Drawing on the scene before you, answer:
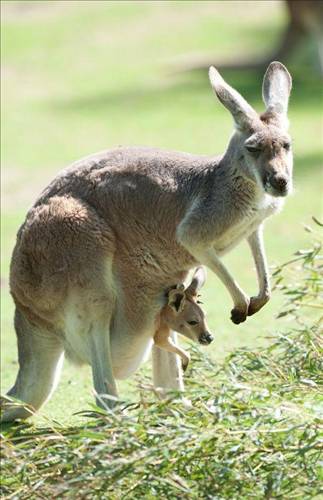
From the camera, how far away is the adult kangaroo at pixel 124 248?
196 inches

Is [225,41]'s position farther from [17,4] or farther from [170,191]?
[170,191]

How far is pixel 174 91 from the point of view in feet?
51.7

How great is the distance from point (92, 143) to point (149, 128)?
87cm

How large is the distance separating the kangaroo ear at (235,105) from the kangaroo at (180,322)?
2.37 ft

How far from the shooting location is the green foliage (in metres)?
3.78

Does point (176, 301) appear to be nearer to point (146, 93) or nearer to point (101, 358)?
point (101, 358)

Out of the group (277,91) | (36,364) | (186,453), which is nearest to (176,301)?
(36,364)

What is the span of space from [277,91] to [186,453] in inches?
68.6

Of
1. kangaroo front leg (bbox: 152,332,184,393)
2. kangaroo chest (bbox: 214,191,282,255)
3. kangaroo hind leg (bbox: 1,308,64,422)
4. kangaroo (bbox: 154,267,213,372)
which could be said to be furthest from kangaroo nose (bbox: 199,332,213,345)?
kangaroo hind leg (bbox: 1,308,64,422)

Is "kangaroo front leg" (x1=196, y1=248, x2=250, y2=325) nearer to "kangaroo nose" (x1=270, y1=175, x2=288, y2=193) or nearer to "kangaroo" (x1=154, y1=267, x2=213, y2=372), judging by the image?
"kangaroo" (x1=154, y1=267, x2=213, y2=372)

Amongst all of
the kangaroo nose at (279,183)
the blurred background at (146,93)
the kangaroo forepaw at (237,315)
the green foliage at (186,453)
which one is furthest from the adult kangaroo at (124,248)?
the green foliage at (186,453)

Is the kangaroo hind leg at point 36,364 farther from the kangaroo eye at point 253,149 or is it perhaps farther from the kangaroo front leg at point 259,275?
the kangaroo eye at point 253,149

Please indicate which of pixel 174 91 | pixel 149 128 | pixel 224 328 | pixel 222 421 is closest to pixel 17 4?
pixel 174 91

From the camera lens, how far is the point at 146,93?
1598cm
